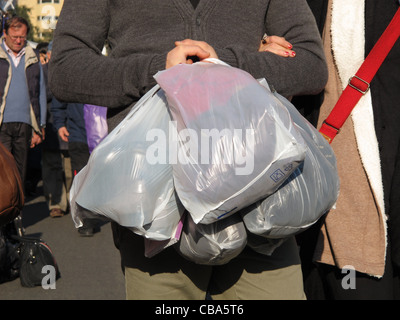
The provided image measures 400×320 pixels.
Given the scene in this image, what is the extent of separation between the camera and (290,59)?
216 centimetres

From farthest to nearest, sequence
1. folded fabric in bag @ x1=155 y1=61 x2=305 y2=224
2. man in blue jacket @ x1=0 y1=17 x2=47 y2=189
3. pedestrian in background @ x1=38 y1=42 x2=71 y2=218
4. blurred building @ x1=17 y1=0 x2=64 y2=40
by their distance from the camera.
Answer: blurred building @ x1=17 y1=0 x2=64 y2=40 < pedestrian in background @ x1=38 y1=42 x2=71 y2=218 < man in blue jacket @ x1=0 y1=17 x2=47 y2=189 < folded fabric in bag @ x1=155 y1=61 x2=305 y2=224

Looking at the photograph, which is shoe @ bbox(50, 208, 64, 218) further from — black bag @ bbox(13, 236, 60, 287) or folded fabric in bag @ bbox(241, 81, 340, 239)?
folded fabric in bag @ bbox(241, 81, 340, 239)

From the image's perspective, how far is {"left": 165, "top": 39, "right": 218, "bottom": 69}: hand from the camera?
2.00 m


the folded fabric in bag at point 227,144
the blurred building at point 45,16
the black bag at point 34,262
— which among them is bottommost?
the blurred building at point 45,16

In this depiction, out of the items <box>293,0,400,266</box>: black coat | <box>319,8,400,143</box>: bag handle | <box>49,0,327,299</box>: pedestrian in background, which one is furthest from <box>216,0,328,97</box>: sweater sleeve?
<box>293,0,400,266</box>: black coat

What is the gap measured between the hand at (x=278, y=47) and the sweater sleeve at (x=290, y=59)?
20 mm

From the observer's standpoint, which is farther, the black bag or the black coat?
the black bag

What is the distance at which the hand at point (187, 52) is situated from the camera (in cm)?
200

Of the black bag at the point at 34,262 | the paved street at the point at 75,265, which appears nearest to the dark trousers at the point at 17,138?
the paved street at the point at 75,265

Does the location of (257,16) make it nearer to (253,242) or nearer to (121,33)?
(121,33)

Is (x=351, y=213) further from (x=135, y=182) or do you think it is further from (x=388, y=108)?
(x=135, y=182)

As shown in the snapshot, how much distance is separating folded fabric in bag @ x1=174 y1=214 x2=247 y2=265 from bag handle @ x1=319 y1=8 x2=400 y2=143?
76cm

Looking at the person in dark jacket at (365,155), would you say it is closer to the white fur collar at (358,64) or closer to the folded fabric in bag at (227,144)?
Result: the white fur collar at (358,64)

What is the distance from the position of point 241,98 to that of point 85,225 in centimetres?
62
